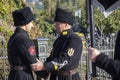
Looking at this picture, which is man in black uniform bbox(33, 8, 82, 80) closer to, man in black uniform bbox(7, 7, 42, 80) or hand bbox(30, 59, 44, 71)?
hand bbox(30, 59, 44, 71)

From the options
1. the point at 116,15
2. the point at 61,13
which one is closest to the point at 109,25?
the point at 116,15

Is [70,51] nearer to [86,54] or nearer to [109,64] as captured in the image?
[109,64]

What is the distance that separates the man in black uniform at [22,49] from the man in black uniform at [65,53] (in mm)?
164

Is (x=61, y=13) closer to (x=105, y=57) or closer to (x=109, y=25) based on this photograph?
(x=105, y=57)

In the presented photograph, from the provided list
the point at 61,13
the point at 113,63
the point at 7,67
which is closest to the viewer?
the point at 113,63

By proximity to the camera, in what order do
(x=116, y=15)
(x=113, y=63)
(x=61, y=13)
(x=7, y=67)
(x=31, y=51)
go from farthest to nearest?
(x=116, y=15)
(x=7, y=67)
(x=61, y=13)
(x=31, y=51)
(x=113, y=63)

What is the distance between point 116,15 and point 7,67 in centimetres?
993

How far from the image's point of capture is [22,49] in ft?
18.7

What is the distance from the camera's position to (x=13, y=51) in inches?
228

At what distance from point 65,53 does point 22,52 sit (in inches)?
21.2

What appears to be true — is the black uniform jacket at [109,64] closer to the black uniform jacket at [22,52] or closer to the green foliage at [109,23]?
the black uniform jacket at [22,52]

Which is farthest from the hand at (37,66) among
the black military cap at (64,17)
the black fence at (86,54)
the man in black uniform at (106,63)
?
the black fence at (86,54)

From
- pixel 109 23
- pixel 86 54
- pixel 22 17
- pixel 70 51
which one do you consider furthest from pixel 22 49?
pixel 109 23

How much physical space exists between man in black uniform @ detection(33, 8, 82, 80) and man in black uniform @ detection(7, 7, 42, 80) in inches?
6.5
